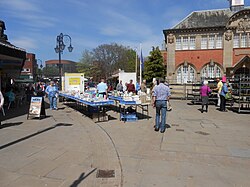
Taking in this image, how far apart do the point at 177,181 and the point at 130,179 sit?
33.8 inches

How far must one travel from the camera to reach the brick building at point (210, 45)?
29559mm

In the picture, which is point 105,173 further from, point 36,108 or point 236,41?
point 236,41

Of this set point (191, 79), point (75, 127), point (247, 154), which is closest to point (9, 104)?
point (75, 127)

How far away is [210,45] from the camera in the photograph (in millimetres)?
30859

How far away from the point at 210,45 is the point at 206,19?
387 centimetres

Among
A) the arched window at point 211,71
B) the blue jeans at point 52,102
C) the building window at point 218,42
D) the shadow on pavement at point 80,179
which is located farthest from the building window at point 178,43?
the shadow on pavement at point 80,179

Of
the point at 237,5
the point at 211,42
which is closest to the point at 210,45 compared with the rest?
the point at 211,42

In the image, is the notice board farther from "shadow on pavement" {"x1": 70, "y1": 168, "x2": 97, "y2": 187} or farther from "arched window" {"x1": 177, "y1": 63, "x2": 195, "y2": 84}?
"arched window" {"x1": 177, "y1": 63, "x2": 195, "y2": 84}

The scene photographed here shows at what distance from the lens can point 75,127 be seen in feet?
29.1

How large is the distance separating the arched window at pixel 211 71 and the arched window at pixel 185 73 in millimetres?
1442

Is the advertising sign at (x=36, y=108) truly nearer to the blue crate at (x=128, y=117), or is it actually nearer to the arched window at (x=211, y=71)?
the blue crate at (x=128, y=117)

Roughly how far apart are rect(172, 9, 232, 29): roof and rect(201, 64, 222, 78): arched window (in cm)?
535

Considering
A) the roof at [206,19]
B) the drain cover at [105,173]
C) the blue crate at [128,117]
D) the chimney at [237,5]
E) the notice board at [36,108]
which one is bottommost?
the drain cover at [105,173]

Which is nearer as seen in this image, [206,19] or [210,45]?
[210,45]
